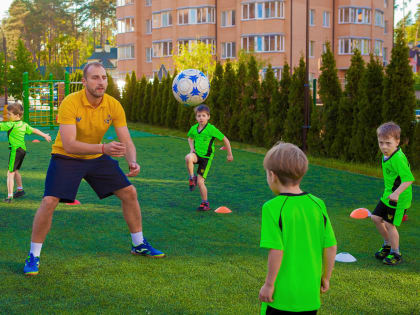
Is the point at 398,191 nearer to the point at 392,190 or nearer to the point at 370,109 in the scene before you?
the point at 392,190

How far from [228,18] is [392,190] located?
52519 millimetres

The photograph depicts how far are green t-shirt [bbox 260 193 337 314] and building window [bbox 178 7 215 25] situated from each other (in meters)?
55.8

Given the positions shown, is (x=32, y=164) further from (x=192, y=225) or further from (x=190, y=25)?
(x=190, y=25)

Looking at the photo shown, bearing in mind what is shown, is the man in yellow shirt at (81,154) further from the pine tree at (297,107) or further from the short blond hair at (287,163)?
the pine tree at (297,107)

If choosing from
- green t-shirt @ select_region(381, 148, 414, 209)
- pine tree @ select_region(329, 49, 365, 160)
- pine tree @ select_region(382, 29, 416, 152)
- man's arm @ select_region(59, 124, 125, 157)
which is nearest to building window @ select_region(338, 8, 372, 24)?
pine tree @ select_region(329, 49, 365, 160)

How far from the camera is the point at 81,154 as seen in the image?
502 cm

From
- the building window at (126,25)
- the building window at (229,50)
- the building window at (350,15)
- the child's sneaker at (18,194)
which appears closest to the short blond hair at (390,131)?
the child's sneaker at (18,194)

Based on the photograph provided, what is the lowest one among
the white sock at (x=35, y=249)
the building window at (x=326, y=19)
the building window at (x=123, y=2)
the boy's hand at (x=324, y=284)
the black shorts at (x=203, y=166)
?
the white sock at (x=35, y=249)

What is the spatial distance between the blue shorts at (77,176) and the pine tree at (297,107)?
11013mm

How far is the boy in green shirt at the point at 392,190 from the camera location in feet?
17.5

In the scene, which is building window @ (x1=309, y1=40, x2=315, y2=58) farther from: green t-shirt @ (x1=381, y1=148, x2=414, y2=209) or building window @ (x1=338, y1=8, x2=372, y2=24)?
green t-shirt @ (x1=381, y1=148, x2=414, y2=209)

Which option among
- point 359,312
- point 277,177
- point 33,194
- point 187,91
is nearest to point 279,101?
point 187,91

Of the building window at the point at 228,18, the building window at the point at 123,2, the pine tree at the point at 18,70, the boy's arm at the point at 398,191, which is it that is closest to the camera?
the boy's arm at the point at 398,191

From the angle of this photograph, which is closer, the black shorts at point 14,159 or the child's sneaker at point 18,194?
the black shorts at point 14,159
